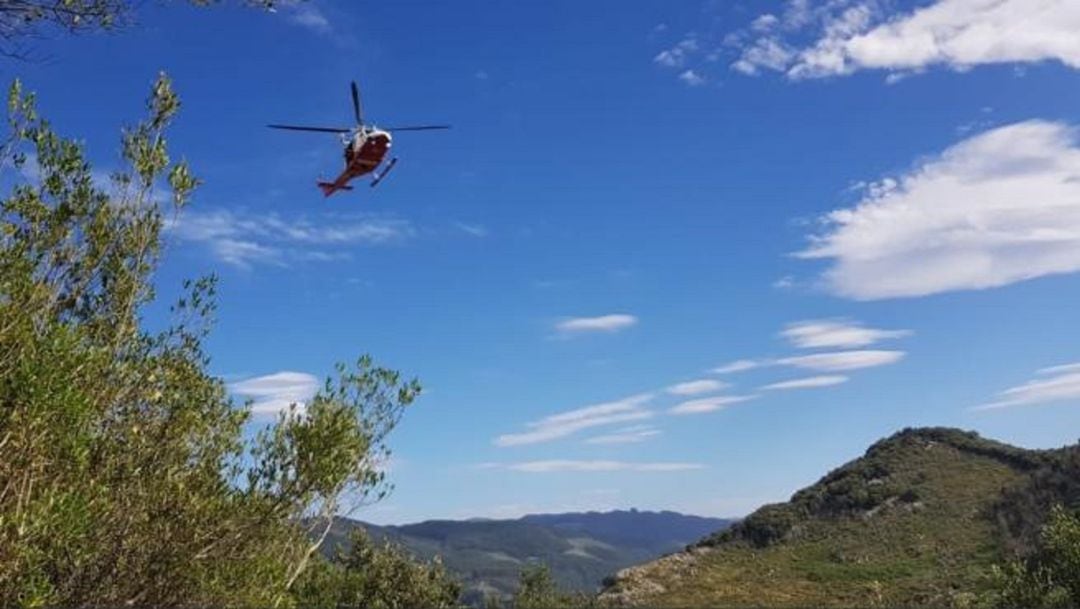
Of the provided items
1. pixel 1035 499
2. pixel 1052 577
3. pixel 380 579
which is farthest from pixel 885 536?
pixel 1052 577

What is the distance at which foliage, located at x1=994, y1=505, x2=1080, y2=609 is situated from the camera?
3734cm

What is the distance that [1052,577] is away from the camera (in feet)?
132

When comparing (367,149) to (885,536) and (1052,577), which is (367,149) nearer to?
(1052,577)

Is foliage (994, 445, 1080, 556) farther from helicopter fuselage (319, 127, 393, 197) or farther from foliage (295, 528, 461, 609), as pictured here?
helicopter fuselage (319, 127, 393, 197)

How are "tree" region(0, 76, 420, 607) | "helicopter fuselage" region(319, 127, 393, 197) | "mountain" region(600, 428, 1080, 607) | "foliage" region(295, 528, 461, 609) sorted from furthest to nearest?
"mountain" region(600, 428, 1080, 607) < "foliage" region(295, 528, 461, 609) < "helicopter fuselage" region(319, 127, 393, 197) < "tree" region(0, 76, 420, 607)

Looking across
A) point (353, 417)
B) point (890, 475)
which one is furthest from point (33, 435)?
point (890, 475)

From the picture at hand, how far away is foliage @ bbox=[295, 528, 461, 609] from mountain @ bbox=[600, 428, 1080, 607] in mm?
50007

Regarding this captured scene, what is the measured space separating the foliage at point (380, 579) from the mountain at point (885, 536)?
50.0m

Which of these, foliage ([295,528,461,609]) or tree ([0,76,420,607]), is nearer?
tree ([0,76,420,607])

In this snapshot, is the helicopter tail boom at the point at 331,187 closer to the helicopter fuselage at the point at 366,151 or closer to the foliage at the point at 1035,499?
the helicopter fuselage at the point at 366,151

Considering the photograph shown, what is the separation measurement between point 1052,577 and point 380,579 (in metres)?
45.3

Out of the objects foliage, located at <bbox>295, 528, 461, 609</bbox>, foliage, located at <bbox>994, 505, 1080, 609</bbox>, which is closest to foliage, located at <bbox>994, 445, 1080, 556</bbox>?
foliage, located at <bbox>994, 505, 1080, 609</bbox>

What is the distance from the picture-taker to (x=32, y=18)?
1199 centimetres

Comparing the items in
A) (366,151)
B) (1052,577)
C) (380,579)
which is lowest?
(380,579)
